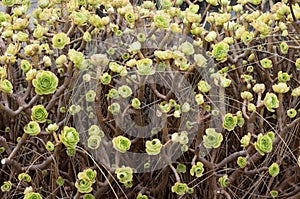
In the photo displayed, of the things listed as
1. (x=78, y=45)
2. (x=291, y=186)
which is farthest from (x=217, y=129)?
(x=78, y=45)

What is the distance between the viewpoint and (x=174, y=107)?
1384 mm

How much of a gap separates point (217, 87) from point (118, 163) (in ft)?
1.12

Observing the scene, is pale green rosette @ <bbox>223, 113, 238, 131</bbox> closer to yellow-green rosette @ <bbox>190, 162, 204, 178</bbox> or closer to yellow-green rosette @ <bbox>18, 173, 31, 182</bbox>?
yellow-green rosette @ <bbox>190, 162, 204, 178</bbox>

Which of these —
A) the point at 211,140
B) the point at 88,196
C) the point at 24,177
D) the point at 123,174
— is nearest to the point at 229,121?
the point at 211,140

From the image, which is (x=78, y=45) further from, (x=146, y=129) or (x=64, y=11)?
(x=146, y=129)

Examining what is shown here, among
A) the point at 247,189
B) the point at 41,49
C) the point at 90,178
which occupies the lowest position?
A: the point at 247,189

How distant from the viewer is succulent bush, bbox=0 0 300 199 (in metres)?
1.29

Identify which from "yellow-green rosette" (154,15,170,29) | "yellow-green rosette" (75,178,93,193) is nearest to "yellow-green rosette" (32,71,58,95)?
"yellow-green rosette" (75,178,93,193)

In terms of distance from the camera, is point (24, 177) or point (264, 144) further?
point (24, 177)

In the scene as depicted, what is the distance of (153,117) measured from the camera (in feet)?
4.63

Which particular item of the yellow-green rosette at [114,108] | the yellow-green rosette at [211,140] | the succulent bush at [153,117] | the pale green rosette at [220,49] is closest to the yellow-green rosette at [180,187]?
the succulent bush at [153,117]

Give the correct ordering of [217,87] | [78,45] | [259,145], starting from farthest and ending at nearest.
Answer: [78,45] → [217,87] → [259,145]

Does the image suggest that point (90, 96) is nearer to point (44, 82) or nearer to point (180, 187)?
point (44, 82)

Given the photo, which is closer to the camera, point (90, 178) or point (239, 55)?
point (90, 178)
